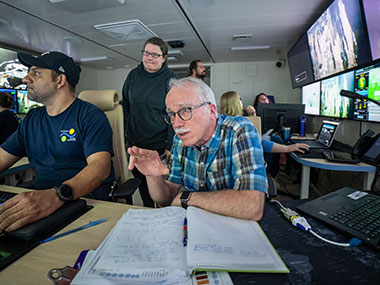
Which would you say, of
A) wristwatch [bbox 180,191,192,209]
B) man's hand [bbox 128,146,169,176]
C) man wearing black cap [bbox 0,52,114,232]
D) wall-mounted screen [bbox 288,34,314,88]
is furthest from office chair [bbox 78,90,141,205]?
wall-mounted screen [bbox 288,34,314,88]

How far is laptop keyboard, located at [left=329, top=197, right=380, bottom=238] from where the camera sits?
61cm

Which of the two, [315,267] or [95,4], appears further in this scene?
[95,4]

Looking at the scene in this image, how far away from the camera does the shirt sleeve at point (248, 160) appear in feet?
2.73

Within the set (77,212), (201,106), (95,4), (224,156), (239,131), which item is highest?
(95,4)

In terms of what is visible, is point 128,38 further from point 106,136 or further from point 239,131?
point 239,131

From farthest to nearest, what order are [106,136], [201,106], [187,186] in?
[106,136], [187,186], [201,106]

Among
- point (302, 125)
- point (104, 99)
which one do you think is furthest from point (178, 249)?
point (302, 125)

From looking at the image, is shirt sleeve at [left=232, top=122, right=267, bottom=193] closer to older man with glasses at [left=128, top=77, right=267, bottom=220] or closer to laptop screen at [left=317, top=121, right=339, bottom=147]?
older man with glasses at [left=128, top=77, right=267, bottom=220]

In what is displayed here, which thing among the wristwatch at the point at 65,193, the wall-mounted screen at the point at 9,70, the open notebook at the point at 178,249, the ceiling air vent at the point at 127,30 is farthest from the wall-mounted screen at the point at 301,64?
the wall-mounted screen at the point at 9,70

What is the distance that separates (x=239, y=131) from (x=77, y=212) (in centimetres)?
75

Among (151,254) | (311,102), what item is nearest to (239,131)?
(151,254)

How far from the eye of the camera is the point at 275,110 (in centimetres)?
Result: 317

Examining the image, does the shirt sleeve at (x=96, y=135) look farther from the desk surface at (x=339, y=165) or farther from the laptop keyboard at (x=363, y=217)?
the desk surface at (x=339, y=165)

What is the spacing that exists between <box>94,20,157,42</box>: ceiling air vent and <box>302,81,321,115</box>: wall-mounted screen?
2871 millimetres
